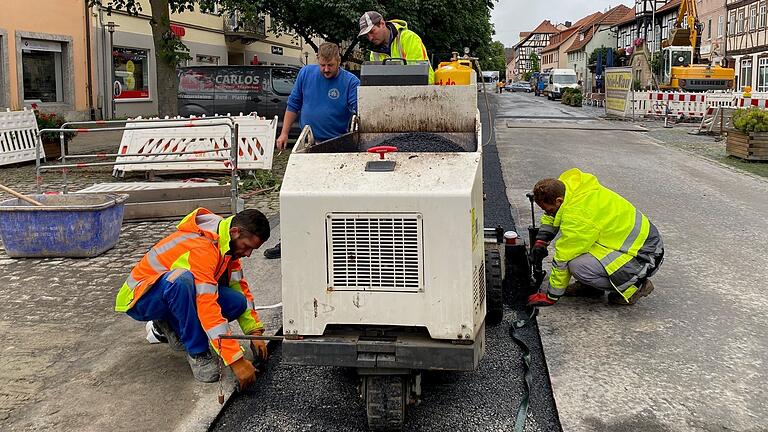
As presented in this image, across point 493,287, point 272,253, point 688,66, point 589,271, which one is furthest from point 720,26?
point 493,287

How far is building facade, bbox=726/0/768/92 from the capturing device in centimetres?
4243

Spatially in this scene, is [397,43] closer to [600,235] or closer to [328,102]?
[328,102]

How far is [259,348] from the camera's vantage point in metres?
4.36

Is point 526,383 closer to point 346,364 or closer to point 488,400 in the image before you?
point 488,400

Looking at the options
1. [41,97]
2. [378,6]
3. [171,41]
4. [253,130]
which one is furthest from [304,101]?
[378,6]

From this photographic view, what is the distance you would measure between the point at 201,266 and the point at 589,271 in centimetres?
265

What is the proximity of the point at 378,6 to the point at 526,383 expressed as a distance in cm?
2460

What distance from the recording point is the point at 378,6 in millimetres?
27188

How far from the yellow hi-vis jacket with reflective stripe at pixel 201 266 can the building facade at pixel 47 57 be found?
64.1 feet

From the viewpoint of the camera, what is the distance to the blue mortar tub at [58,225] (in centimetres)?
673

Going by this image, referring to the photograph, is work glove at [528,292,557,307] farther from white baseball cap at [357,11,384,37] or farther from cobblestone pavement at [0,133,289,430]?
white baseball cap at [357,11,384,37]

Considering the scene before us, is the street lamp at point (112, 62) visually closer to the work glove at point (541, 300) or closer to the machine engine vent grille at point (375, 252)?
the work glove at point (541, 300)

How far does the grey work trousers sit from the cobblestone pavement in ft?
7.10

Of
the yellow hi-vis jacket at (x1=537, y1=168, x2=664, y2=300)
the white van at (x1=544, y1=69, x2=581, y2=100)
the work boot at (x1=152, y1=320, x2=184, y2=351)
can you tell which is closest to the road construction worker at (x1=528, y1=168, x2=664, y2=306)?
the yellow hi-vis jacket at (x1=537, y1=168, x2=664, y2=300)
